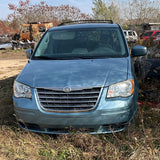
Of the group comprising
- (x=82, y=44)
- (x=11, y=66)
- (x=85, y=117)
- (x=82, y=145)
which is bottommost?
(x=11, y=66)

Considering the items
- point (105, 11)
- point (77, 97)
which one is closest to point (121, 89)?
point (77, 97)

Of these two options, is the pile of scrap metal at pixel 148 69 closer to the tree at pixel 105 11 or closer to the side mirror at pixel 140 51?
the side mirror at pixel 140 51

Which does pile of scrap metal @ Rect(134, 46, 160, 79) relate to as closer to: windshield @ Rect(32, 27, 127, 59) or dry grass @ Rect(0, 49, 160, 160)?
windshield @ Rect(32, 27, 127, 59)

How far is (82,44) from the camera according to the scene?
3.91 m

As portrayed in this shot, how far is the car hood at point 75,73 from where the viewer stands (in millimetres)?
2729

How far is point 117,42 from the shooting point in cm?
380

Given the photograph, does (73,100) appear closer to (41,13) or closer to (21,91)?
(21,91)

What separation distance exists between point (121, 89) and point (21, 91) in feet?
4.48

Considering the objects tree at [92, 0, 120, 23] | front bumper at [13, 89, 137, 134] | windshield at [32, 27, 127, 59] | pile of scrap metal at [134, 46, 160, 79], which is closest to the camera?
front bumper at [13, 89, 137, 134]

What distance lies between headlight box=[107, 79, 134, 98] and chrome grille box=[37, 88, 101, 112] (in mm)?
163

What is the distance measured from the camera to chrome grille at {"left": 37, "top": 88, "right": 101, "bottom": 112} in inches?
104

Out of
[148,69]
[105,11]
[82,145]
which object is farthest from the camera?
[105,11]

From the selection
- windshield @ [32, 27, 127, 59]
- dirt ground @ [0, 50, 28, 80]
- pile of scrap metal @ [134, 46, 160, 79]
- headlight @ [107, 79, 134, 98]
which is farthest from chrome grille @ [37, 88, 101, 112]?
dirt ground @ [0, 50, 28, 80]

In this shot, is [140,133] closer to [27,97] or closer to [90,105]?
[90,105]
